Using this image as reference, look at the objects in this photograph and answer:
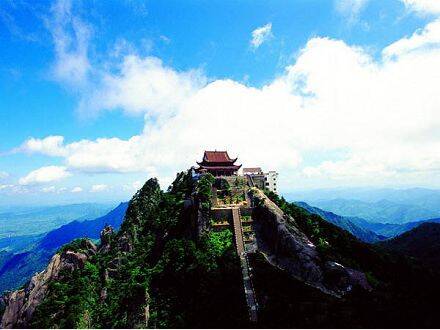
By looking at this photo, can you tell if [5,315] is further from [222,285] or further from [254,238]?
[254,238]

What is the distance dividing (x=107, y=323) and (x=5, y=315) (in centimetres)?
2062

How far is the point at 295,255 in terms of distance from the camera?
45062 mm

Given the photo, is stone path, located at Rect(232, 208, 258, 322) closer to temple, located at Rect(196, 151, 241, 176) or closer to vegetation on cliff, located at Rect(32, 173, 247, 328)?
vegetation on cliff, located at Rect(32, 173, 247, 328)

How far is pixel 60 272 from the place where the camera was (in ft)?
191

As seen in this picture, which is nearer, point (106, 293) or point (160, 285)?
point (160, 285)

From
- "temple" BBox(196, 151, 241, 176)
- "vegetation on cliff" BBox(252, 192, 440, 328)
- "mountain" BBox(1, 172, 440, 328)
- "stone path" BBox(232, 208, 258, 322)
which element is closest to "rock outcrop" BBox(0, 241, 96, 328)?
"mountain" BBox(1, 172, 440, 328)

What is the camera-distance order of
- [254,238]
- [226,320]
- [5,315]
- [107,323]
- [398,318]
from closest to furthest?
[398,318], [226,320], [107,323], [254,238], [5,315]

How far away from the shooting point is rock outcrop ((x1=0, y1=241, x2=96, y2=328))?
53344mm

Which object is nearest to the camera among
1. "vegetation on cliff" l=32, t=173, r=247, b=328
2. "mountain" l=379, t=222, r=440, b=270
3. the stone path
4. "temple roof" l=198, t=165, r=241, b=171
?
the stone path

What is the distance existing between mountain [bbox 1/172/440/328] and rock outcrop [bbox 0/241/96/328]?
179mm

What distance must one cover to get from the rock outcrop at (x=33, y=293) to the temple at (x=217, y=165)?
86.2 feet

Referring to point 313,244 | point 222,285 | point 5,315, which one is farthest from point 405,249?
point 5,315

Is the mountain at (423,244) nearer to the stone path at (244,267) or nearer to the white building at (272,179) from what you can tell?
the white building at (272,179)

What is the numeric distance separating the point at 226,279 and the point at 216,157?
3231 cm
